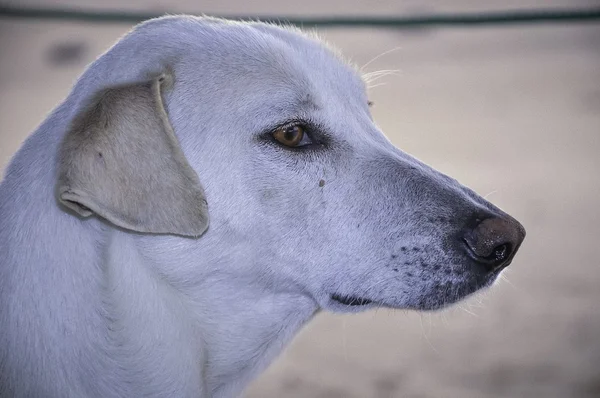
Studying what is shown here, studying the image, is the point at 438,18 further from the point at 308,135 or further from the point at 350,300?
the point at 350,300

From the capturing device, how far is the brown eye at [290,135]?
2.25 meters

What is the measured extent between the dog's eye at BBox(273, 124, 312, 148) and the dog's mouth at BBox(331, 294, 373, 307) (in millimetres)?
468

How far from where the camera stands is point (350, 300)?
2.28 m

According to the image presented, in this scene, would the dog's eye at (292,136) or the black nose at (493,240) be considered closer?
the black nose at (493,240)

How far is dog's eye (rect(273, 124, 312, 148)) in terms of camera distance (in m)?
2.26

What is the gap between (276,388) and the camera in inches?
150

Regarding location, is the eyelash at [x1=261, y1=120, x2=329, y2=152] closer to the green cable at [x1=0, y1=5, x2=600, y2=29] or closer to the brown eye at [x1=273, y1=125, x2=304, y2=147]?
the brown eye at [x1=273, y1=125, x2=304, y2=147]

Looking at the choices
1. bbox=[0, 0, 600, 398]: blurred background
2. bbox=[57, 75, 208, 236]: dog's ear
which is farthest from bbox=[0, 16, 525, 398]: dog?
bbox=[0, 0, 600, 398]: blurred background

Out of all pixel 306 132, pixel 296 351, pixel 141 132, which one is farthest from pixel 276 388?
pixel 141 132

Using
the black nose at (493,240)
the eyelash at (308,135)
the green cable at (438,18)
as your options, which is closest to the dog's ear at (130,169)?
the eyelash at (308,135)

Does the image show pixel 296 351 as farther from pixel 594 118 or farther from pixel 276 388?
pixel 594 118

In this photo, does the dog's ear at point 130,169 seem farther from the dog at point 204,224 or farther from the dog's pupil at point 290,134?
the dog's pupil at point 290,134

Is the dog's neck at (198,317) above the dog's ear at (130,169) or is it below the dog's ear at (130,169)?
below

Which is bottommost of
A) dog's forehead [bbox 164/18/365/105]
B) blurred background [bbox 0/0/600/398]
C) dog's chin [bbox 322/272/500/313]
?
blurred background [bbox 0/0/600/398]
